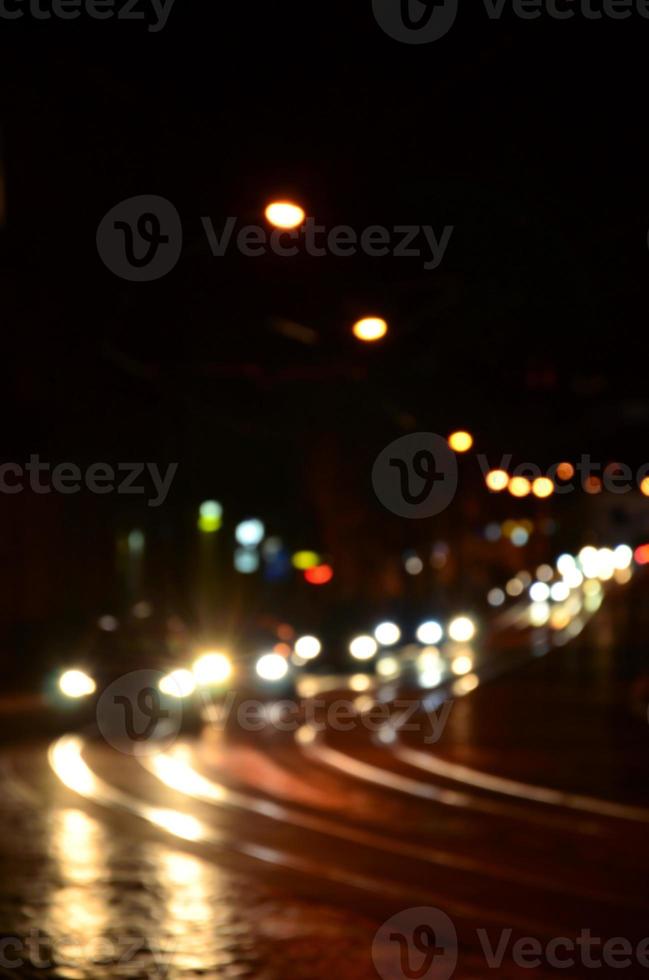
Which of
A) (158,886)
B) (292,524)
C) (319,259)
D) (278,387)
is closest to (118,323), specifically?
(278,387)

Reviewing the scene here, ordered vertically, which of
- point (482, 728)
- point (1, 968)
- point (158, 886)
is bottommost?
point (1, 968)

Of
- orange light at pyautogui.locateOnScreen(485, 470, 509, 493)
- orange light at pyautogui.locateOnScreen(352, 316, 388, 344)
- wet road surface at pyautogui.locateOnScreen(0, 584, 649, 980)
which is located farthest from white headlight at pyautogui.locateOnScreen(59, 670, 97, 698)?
orange light at pyautogui.locateOnScreen(485, 470, 509, 493)

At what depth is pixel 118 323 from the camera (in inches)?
1293

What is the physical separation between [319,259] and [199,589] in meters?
22.0

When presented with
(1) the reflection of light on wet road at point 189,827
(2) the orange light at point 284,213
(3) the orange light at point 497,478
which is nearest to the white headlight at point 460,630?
(3) the orange light at point 497,478

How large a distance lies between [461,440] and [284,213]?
13.5 meters

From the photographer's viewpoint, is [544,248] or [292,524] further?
[292,524]

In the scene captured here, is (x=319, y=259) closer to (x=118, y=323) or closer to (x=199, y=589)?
(x=118, y=323)

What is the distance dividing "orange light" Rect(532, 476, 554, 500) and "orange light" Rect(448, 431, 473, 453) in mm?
3480

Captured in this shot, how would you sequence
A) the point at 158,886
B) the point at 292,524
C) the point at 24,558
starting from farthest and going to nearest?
the point at 292,524
the point at 24,558
the point at 158,886

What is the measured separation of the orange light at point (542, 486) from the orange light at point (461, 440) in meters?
3.48

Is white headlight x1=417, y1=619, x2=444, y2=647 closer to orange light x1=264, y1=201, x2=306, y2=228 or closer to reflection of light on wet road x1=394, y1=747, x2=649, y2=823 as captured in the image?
reflection of light on wet road x1=394, y1=747, x2=649, y2=823

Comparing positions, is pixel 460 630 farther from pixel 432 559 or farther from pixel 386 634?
pixel 432 559

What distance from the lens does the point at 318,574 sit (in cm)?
4944
